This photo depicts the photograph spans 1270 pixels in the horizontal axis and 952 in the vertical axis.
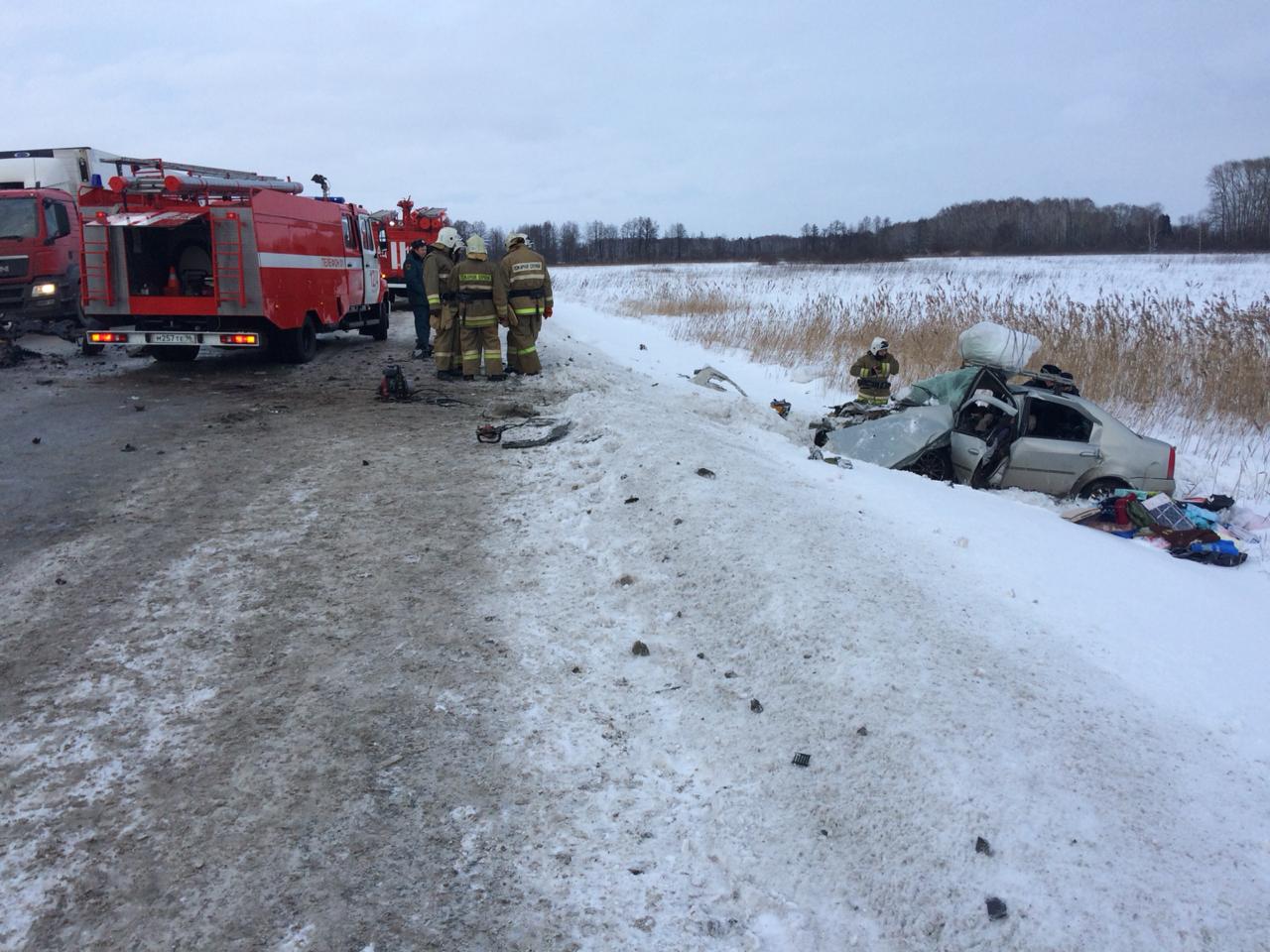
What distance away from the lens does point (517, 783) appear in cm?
316

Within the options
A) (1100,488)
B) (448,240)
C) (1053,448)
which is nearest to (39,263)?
(448,240)

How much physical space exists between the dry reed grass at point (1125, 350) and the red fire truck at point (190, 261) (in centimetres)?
913

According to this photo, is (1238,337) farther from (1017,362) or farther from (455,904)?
(455,904)

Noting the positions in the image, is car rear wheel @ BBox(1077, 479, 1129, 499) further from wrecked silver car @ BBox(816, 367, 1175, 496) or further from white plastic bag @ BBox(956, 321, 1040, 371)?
white plastic bag @ BBox(956, 321, 1040, 371)

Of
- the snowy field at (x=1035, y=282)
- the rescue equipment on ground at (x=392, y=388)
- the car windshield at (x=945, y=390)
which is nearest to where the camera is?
the car windshield at (x=945, y=390)

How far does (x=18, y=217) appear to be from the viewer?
13414 mm

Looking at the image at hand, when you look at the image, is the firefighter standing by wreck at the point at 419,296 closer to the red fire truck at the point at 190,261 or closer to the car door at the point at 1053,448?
the red fire truck at the point at 190,261

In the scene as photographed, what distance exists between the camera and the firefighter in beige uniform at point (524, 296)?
36.4ft

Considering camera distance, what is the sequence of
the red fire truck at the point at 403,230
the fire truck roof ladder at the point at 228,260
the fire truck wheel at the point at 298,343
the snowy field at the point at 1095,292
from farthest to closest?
the red fire truck at the point at 403,230, the fire truck wheel at the point at 298,343, the fire truck roof ladder at the point at 228,260, the snowy field at the point at 1095,292

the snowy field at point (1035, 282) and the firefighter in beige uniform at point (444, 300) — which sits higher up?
the snowy field at point (1035, 282)

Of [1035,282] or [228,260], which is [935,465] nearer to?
[228,260]

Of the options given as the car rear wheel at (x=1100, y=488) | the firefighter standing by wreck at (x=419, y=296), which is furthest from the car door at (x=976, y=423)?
the firefighter standing by wreck at (x=419, y=296)

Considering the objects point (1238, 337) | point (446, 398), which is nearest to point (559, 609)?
point (446, 398)

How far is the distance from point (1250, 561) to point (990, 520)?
2.57m
